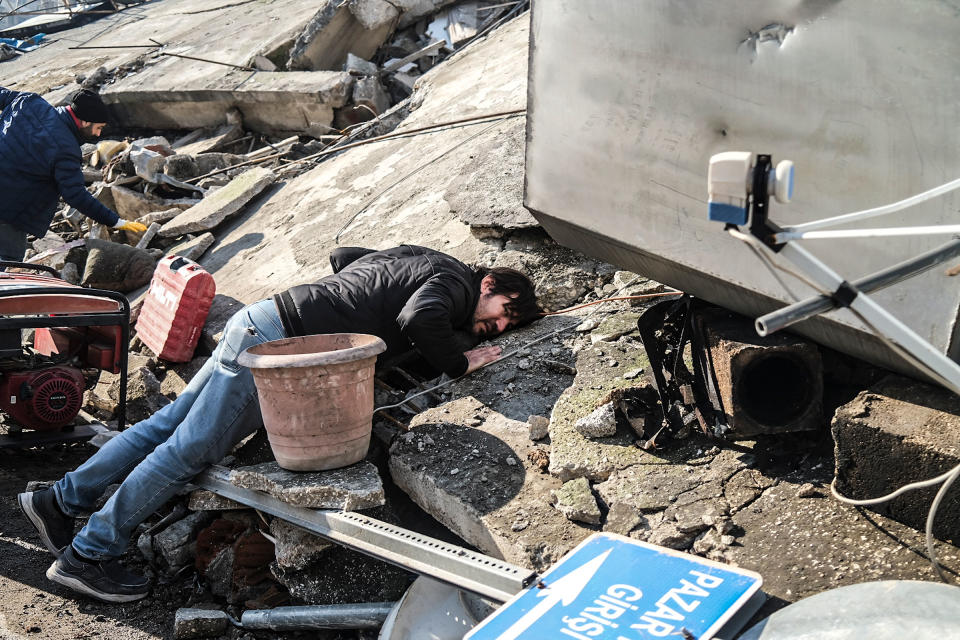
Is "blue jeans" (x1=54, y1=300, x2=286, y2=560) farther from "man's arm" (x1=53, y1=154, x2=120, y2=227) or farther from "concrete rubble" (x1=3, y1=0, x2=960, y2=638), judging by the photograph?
"man's arm" (x1=53, y1=154, x2=120, y2=227)

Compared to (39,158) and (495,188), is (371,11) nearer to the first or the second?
(39,158)

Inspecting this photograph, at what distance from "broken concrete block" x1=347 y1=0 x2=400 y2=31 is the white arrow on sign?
8.08 metres

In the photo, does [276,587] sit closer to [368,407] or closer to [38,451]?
[368,407]

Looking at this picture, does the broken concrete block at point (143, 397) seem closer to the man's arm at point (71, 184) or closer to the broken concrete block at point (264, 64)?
the man's arm at point (71, 184)

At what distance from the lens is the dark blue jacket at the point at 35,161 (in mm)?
6117

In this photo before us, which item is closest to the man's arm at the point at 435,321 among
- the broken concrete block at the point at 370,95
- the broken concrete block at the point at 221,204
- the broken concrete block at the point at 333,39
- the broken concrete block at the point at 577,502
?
the broken concrete block at the point at 577,502

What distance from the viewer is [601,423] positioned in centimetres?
320

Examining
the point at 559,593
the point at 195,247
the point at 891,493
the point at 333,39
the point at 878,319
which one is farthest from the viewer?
the point at 333,39

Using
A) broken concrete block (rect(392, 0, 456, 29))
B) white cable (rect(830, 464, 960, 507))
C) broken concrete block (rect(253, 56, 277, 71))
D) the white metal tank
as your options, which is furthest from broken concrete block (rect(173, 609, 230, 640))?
broken concrete block (rect(392, 0, 456, 29))

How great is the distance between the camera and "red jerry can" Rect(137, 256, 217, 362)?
16.7 feet

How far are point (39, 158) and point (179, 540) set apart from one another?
143 inches

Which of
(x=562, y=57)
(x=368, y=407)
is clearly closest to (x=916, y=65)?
(x=562, y=57)

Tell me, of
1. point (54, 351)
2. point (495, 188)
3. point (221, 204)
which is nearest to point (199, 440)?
point (54, 351)

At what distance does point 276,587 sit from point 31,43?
600 inches
